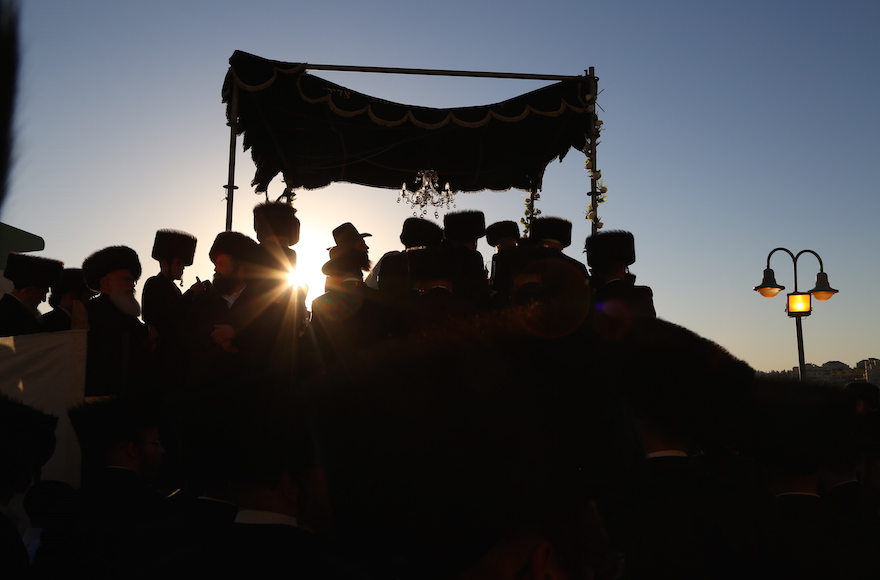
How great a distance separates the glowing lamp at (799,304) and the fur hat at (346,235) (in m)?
12.3

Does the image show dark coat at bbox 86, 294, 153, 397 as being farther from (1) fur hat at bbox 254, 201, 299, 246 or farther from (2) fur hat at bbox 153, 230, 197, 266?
(1) fur hat at bbox 254, 201, 299, 246

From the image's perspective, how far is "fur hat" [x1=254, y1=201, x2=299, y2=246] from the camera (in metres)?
6.21

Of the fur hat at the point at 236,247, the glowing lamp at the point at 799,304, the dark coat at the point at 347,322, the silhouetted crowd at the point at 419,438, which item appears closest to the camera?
the silhouetted crowd at the point at 419,438

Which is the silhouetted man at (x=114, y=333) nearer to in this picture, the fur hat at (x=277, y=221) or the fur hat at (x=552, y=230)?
Answer: the fur hat at (x=277, y=221)

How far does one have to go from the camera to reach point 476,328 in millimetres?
1311

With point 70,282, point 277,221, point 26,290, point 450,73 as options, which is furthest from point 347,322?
point 450,73

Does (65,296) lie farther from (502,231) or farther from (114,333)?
(502,231)

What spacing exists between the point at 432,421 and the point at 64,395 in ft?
13.6

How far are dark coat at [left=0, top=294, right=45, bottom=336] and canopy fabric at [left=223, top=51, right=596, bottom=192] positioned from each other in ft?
9.64

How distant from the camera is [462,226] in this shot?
6.88m

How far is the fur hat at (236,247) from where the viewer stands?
218 inches

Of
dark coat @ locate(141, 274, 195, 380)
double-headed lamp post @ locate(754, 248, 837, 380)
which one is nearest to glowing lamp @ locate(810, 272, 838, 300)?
double-headed lamp post @ locate(754, 248, 837, 380)

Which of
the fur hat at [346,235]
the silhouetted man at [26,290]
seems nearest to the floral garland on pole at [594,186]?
the fur hat at [346,235]

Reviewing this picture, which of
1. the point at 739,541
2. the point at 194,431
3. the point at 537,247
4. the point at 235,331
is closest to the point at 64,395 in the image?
the point at 235,331
